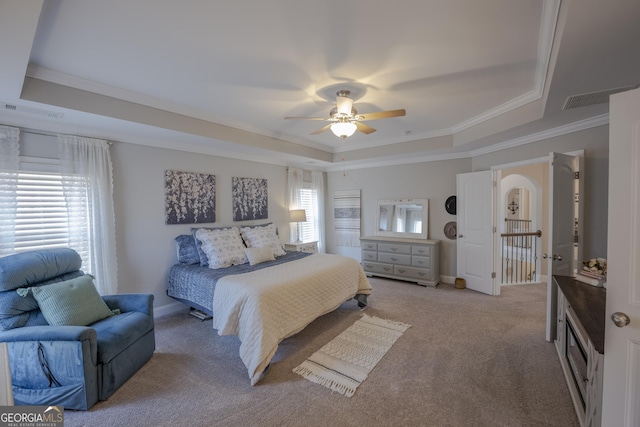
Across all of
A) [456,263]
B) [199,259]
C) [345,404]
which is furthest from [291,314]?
[456,263]

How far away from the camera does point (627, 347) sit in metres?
1.21

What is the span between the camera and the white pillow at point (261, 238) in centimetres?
408

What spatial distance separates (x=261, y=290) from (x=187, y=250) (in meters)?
1.80

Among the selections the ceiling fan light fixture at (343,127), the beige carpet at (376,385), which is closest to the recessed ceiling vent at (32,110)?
the beige carpet at (376,385)

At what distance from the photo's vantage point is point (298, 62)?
87.6 inches

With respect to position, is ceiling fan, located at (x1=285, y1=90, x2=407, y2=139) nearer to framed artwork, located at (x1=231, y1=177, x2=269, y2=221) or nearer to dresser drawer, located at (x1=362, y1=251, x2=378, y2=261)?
framed artwork, located at (x1=231, y1=177, x2=269, y2=221)

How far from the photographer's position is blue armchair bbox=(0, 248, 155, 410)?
6.34 ft

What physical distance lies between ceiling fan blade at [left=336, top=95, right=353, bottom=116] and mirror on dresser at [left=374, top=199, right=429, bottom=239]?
10.1 ft

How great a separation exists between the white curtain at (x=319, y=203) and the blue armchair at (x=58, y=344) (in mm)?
4029

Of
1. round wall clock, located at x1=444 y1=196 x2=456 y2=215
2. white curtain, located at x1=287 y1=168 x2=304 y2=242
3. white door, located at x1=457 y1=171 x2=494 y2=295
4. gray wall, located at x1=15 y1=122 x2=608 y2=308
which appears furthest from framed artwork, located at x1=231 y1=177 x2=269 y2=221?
white door, located at x1=457 y1=171 x2=494 y2=295

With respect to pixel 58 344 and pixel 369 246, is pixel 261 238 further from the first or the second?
pixel 58 344

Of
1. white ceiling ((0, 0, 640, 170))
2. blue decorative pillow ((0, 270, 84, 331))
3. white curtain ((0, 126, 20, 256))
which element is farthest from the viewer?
white curtain ((0, 126, 20, 256))

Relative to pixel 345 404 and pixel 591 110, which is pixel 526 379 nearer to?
pixel 345 404

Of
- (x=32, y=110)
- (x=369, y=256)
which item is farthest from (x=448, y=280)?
(x=32, y=110)
